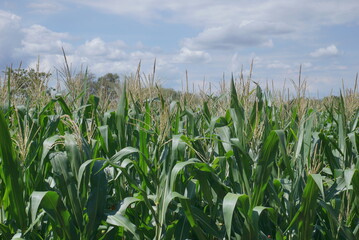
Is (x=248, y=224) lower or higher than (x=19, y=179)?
lower

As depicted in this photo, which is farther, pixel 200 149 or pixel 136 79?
pixel 136 79

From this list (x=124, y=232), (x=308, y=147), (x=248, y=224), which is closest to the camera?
(x=248, y=224)

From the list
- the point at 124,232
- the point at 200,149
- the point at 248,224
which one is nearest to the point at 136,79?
the point at 200,149

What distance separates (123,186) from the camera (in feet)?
10.3

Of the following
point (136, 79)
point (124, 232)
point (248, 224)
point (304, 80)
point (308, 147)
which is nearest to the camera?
point (248, 224)

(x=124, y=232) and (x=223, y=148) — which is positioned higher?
(x=223, y=148)

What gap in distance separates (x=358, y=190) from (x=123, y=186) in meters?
1.52

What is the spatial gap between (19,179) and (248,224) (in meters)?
1.34

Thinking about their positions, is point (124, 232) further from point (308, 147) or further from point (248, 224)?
point (308, 147)

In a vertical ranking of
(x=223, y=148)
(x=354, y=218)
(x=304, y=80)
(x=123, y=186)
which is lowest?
(x=354, y=218)

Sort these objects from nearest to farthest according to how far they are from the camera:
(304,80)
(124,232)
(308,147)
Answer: (124,232)
(308,147)
(304,80)

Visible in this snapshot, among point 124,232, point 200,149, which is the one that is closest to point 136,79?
point 200,149

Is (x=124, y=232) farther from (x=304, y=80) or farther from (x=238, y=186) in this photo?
(x=304, y=80)

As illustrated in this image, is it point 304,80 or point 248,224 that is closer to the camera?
point 248,224
